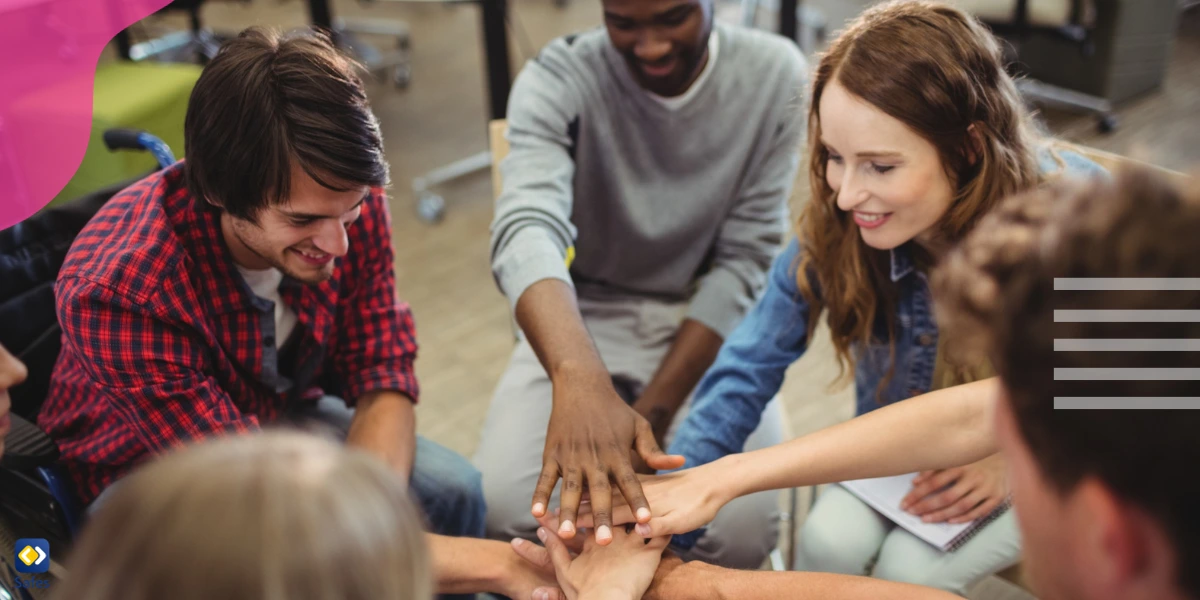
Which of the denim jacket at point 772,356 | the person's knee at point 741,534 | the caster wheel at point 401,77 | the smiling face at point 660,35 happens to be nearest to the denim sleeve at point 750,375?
the denim jacket at point 772,356

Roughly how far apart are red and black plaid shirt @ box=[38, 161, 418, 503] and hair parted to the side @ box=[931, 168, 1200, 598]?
97cm

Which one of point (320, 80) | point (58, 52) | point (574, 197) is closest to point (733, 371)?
point (574, 197)

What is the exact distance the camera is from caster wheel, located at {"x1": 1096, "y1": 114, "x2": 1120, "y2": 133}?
360 cm

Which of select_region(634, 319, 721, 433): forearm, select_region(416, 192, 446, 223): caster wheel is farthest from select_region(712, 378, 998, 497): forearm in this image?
select_region(416, 192, 446, 223): caster wheel

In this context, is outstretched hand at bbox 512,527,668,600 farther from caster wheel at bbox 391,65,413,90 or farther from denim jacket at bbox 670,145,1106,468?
caster wheel at bbox 391,65,413,90

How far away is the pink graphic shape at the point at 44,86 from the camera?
1235 millimetres

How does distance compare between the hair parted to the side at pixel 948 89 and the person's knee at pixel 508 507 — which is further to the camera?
the person's knee at pixel 508 507

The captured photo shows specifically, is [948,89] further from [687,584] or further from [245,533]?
[245,533]

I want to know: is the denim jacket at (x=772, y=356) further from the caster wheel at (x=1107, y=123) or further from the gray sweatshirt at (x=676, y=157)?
the caster wheel at (x=1107, y=123)

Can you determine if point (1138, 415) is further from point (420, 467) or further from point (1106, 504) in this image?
point (420, 467)

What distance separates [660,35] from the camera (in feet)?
5.65

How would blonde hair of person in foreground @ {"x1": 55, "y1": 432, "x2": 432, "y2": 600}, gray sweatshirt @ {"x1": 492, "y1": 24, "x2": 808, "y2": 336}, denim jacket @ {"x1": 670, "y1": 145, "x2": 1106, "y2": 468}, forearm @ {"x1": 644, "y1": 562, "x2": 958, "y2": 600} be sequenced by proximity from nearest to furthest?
1. blonde hair of person in foreground @ {"x1": 55, "y1": 432, "x2": 432, "y2": 600}
2. forearm @ {"x1": 644, "y1": 562, "x2": 958, "y2": 600}
3. denim jacket @ {"x1": 670, "y1": 145, "x2": 1106, "y2": 468}
4. gray sweatshirt @ {"x1": 492, "y1": 24, "x2": 808, "y2": 336}

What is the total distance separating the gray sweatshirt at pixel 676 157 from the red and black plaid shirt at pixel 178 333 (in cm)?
42

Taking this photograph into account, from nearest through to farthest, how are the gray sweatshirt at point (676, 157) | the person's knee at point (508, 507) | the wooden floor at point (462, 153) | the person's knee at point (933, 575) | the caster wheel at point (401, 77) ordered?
the person's knee at point (933, 575), the person's knee at point (508, 507), the gray sweatshirt at point (676, 157), the wooden floor at point (462, 153), the caster wheel at point (401, 77)
